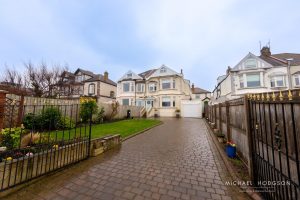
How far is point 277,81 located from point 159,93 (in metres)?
19.0

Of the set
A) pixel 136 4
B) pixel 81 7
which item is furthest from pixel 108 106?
pixel 136 4

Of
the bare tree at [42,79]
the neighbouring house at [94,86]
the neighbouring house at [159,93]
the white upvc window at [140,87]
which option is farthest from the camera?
the neighbouring house at [94,86]

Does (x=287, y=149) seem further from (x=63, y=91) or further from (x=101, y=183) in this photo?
(x=63, y=91)

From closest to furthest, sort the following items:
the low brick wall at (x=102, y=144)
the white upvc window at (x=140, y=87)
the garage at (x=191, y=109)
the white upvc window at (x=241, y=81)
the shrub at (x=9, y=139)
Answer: the shrub at (x=9, y=139)
the low brick wall at (x=102, y=144)
the white upvc window at (x=241, y=81)
the garage at (x=191, y=109)
the white upvc window at (x=140, y=87)

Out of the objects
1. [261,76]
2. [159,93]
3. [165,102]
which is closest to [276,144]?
[165,102]

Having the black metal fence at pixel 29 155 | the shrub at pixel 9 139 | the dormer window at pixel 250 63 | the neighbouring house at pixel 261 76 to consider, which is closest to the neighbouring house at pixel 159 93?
the neighbouring house at pixel 261 76

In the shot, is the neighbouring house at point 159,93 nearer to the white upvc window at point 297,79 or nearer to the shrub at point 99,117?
the shrub at point 99,117

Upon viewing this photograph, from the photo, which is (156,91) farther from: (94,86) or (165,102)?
(94,86)

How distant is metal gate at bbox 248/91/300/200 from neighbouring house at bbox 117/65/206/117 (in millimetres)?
20323

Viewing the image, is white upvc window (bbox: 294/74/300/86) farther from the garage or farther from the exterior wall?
the exterior wall

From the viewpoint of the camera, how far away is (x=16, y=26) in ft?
36.0

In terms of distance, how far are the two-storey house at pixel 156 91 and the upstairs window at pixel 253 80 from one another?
1064 cm

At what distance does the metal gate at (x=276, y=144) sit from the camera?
178 cm

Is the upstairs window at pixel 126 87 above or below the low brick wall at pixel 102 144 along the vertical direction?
above
